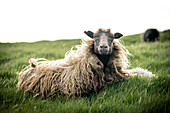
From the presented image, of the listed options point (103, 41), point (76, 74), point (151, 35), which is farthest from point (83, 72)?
point (151, 35)

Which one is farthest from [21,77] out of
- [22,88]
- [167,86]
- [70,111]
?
[167,86]

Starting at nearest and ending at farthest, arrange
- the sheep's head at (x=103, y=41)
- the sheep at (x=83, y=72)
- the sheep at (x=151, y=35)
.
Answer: the sheep's head at (x=103, y=41)
the sheep at (x=83, y=72)
the sheep at (x=151, y=35)

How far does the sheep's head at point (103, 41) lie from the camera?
2897 millimetres

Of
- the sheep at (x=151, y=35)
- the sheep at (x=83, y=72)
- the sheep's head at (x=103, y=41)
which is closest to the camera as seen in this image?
the sheep's head at (x=103, y=41)

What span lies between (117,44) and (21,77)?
2.63m

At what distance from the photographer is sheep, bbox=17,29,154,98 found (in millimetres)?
3150

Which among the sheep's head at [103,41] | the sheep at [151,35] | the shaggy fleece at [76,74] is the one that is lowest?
the shaggy fleece at [76,74]

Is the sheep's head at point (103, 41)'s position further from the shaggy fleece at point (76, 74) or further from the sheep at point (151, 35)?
the sheep at point (151, 35)

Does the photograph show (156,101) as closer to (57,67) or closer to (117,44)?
(117,44)

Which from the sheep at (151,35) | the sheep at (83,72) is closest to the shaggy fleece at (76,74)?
the sheep at (83,72)

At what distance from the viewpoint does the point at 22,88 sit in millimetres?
3416

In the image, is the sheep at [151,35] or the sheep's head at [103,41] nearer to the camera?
the sheep's head at [103,41]

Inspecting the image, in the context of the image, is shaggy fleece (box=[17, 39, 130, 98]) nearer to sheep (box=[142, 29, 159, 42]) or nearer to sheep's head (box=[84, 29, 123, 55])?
sheep's head (box=[84, 29, 123, 55])

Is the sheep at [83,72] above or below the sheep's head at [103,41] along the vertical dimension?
below
